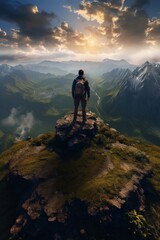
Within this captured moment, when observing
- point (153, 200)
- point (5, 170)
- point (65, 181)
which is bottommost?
point (5, 170)

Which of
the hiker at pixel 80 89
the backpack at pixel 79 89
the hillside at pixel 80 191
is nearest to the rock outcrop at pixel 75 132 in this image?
the hillside at pixel 80 191

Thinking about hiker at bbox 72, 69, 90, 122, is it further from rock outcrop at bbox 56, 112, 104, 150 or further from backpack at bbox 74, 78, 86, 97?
rock outcrop at bbox 56, 112, 104, 150

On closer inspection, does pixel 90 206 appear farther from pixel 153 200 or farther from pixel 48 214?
pixel 153 200

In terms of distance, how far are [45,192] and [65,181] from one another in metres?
3.00

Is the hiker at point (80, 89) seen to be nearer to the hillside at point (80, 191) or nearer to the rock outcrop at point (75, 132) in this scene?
the rock outcrop at point (75, 132)

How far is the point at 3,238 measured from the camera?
27.4 m

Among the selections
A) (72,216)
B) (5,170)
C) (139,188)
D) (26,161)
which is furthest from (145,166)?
(5,170)

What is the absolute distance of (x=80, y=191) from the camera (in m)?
28.6

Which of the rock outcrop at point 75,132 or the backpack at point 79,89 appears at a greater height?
the backpack at point 79,89

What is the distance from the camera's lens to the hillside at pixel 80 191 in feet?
85.1

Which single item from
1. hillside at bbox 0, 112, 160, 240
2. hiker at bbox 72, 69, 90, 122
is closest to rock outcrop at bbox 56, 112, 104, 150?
hillside at bbox 0, 112, 160, 240

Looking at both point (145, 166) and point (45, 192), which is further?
point (145, 166)

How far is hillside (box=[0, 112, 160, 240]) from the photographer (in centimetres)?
2594

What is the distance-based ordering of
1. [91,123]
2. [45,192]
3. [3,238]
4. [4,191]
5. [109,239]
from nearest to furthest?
[109,239] < [3,238] < [45,192] < [4,191] < [91,123]
